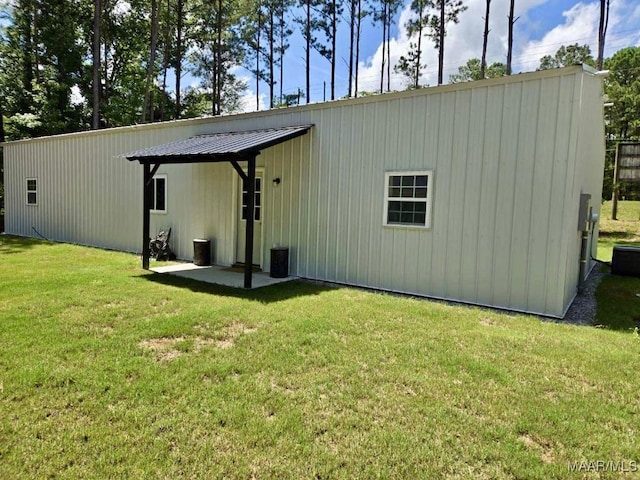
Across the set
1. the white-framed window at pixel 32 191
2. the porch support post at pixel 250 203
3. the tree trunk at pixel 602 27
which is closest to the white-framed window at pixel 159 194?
the porch support post at pixel 250 203

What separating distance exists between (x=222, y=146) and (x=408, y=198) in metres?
3.44

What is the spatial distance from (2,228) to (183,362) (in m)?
16.5

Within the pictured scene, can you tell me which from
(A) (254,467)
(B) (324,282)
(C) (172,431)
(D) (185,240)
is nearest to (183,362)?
(C) (172,431)

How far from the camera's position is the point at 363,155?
6844 millimetres

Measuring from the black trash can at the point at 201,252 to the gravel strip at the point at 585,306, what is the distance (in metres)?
6.80

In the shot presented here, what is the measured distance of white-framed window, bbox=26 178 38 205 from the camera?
1311 cm

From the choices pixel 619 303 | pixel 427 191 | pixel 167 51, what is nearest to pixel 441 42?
pixel 167 51

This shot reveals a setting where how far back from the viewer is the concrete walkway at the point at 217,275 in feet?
23.2

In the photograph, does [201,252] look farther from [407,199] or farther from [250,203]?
[407,199]

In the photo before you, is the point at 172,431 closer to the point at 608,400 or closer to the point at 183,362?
the point at 183,362

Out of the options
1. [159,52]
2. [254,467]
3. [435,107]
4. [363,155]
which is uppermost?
[159,52]

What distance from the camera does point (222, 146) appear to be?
23.7ft

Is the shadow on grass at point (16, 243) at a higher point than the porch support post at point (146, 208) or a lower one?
lower

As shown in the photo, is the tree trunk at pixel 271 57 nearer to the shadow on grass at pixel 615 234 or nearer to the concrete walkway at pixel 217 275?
the shadow on grass at pixel 615 234
